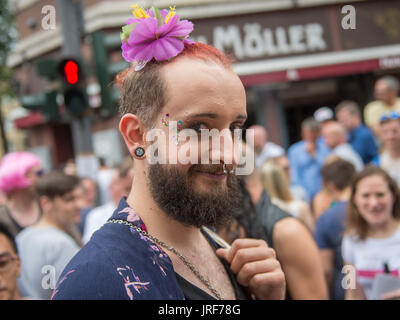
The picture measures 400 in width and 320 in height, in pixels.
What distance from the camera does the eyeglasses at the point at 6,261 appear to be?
178cm

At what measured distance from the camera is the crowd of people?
107 centimetres

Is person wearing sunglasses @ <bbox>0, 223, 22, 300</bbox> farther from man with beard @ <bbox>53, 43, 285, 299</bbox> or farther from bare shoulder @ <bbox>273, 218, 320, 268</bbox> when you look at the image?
bare shoulder @ <bbox>273, 218, 320, 268</bbox>

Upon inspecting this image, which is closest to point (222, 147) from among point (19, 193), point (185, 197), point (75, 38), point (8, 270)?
point (185, 197)

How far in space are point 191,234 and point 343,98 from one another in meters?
9.49

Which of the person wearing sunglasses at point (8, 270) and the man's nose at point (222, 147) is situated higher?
the man's nose at point (222, 147)

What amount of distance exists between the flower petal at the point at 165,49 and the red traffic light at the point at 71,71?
3230 millimetres

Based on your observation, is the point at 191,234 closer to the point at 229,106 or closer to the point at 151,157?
the point at 151,157

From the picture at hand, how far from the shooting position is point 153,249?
1062 millimetres

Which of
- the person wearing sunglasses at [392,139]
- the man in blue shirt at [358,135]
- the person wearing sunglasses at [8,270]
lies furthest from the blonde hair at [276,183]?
the man in blue shirt at [358,135]

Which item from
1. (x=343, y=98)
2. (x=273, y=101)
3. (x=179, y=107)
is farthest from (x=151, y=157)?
(x=343, y=98)

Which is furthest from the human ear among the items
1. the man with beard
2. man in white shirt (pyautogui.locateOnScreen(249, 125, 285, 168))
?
man in white shirt (pyautogui.locateOnScreen(249, 125, 285, 168))

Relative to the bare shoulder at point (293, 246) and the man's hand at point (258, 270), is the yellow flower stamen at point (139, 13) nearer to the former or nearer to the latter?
the man's hand at point (258, 270)

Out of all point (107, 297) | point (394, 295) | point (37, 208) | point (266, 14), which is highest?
point (266, 14)

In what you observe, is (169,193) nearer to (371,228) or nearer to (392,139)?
(371,228)
